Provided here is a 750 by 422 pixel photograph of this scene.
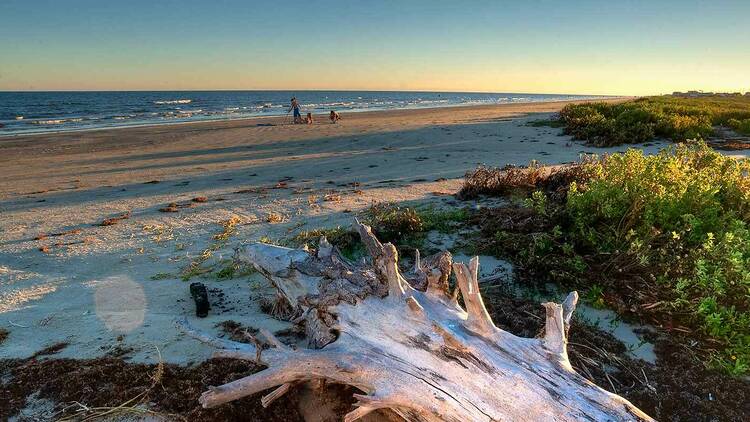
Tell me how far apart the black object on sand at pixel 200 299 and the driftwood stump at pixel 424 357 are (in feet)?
3.59

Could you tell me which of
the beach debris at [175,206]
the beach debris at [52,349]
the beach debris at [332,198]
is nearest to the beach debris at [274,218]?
the beach debris at [332,198]

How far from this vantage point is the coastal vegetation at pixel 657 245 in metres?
3.32

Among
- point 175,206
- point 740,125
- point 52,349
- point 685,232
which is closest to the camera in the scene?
point 52,349

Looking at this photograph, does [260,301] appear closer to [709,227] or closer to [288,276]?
[288,276]

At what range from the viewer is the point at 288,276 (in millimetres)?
3359

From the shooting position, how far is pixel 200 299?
405 centimetres

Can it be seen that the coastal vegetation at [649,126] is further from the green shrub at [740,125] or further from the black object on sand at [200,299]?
the black object on sand at [200,299]

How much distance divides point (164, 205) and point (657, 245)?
746cm

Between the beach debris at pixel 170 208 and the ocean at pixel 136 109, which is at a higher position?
the ocean at pixel 136 109

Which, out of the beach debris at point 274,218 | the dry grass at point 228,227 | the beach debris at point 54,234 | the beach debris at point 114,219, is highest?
the beach debris at point 274,218

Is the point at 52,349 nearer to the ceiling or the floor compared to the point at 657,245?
nearer to the floor

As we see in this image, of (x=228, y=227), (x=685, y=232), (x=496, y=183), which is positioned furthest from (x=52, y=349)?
(x=496, y=183)

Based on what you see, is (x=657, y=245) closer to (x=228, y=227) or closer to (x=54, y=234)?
(x=228, y=227)

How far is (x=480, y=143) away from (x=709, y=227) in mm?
11043
